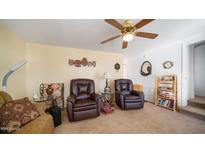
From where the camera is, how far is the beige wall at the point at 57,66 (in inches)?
118

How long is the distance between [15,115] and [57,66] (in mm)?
2350

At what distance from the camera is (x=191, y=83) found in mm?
3264

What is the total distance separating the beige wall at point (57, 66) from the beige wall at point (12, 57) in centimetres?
24

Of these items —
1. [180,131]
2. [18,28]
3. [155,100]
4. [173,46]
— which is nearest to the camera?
[180,131]

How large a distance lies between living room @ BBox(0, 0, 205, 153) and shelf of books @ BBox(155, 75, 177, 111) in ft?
0.09

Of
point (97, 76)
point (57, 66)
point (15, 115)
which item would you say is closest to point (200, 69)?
point (97, 76)

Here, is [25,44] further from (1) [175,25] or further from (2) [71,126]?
(1) [175,25]

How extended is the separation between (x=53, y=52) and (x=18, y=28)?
1.22m

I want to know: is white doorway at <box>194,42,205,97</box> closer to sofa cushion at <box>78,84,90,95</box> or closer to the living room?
the living room

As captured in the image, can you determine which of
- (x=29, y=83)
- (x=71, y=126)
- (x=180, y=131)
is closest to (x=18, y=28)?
(x=29, y=83)

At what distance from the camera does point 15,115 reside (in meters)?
1.18

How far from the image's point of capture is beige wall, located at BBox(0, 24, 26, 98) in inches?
75.6
